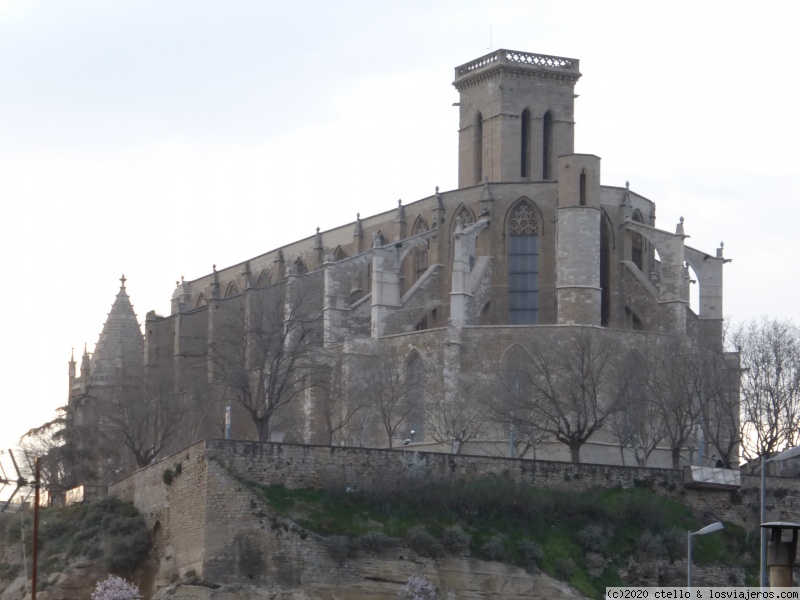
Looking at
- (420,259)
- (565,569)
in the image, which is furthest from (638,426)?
(420,259)

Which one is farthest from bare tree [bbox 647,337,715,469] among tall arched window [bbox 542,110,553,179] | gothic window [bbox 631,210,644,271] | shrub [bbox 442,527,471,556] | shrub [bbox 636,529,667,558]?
tall arched window [bbox 542,110,553,179]

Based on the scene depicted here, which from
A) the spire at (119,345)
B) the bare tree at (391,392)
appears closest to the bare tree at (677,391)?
the bare tree at (391,392)

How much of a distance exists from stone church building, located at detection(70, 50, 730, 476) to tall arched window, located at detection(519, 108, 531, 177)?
77 millimetres

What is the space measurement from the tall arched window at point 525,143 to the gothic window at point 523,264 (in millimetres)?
10576

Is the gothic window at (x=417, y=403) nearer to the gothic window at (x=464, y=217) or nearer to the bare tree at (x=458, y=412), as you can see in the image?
the bare tree at (x=458, y=412)

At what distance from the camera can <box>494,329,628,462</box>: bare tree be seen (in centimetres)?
7406

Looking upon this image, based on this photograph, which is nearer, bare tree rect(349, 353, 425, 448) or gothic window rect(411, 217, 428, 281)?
bare tree rect(349, 353, 425, 448)

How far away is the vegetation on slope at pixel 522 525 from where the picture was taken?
201ft

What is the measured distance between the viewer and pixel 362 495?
206 ft

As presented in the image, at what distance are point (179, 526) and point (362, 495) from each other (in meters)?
5.73

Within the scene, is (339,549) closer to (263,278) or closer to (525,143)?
(525,143)

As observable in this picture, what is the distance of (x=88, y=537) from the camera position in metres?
65.7

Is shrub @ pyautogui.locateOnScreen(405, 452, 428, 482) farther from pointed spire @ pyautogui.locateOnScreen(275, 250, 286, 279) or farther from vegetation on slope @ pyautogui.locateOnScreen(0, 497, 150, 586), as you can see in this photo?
pointed spire @ pyautogui.locateOnScreen(275, 250, 286, 279)

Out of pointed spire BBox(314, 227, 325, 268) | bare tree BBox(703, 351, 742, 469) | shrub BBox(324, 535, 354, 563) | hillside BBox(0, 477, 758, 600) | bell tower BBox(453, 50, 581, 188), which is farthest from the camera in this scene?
pointed spire BBox(314, 227, 325, 268)
